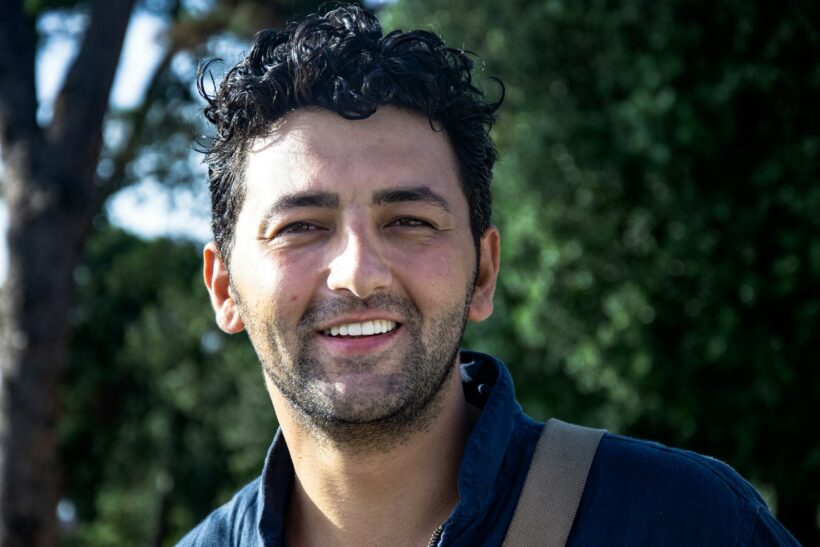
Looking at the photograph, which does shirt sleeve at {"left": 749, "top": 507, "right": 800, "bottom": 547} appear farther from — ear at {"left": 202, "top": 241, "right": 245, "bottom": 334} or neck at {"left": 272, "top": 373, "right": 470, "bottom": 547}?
ear at {"left": 202, "top": 241, "right": 245, "bottom": 334}

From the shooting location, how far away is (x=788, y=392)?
839 cm

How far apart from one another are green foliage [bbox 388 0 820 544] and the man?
5.91m

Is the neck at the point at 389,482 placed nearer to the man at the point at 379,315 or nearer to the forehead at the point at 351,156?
the man at the point at 379,315

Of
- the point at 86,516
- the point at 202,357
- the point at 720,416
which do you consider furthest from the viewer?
the point at 86,516

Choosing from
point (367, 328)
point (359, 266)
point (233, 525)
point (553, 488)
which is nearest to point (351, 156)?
point (359, 266)

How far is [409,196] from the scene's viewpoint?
2424 mm

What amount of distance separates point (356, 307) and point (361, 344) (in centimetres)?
8

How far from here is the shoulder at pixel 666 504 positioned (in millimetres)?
2154

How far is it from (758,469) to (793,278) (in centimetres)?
175

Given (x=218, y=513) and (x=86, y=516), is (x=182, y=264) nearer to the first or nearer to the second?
(x=86, y=516)

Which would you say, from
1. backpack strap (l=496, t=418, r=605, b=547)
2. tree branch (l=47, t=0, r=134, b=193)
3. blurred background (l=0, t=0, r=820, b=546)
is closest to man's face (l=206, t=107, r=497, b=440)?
backpack strap (l=496, t=418, r=605, b=547)

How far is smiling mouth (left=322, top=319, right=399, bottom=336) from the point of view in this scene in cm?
231

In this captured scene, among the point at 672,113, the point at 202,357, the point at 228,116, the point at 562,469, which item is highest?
the point at 672,113

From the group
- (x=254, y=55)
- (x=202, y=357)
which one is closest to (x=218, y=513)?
(x=254, y=55)
